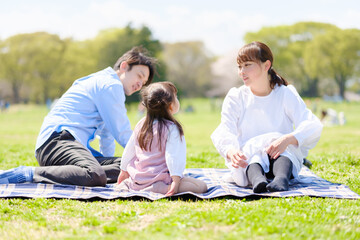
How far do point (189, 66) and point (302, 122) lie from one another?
188 feet

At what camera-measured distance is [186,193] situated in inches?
145

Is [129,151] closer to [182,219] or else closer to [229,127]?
[229,127]

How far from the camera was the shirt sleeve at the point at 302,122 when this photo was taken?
4.18 m

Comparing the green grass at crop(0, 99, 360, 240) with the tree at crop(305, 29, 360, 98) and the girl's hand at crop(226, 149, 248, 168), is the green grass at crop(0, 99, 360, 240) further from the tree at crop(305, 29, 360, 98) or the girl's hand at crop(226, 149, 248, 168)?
the tree at crop(305, 29, 360, 98)

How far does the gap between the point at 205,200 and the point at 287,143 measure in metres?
1.13

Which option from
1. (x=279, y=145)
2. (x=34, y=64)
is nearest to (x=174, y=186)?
(x=279, y=145)

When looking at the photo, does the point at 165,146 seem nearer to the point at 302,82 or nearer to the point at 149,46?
the point at 149,46

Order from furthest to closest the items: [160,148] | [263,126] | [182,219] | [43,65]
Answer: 1. [43,65]
2. [263,126]
3. [160,148]
4. [182,219]

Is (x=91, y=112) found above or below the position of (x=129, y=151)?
above

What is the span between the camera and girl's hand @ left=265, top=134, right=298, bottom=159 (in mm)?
Answer: 4066

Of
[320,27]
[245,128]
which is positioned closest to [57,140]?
[245,128]

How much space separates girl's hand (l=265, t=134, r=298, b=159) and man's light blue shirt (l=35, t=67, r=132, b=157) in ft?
5.21

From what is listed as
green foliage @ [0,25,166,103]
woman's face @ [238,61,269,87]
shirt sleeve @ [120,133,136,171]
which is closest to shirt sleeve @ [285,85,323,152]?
woman's face @ [238,61,269,87]

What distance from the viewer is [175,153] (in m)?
3.74
